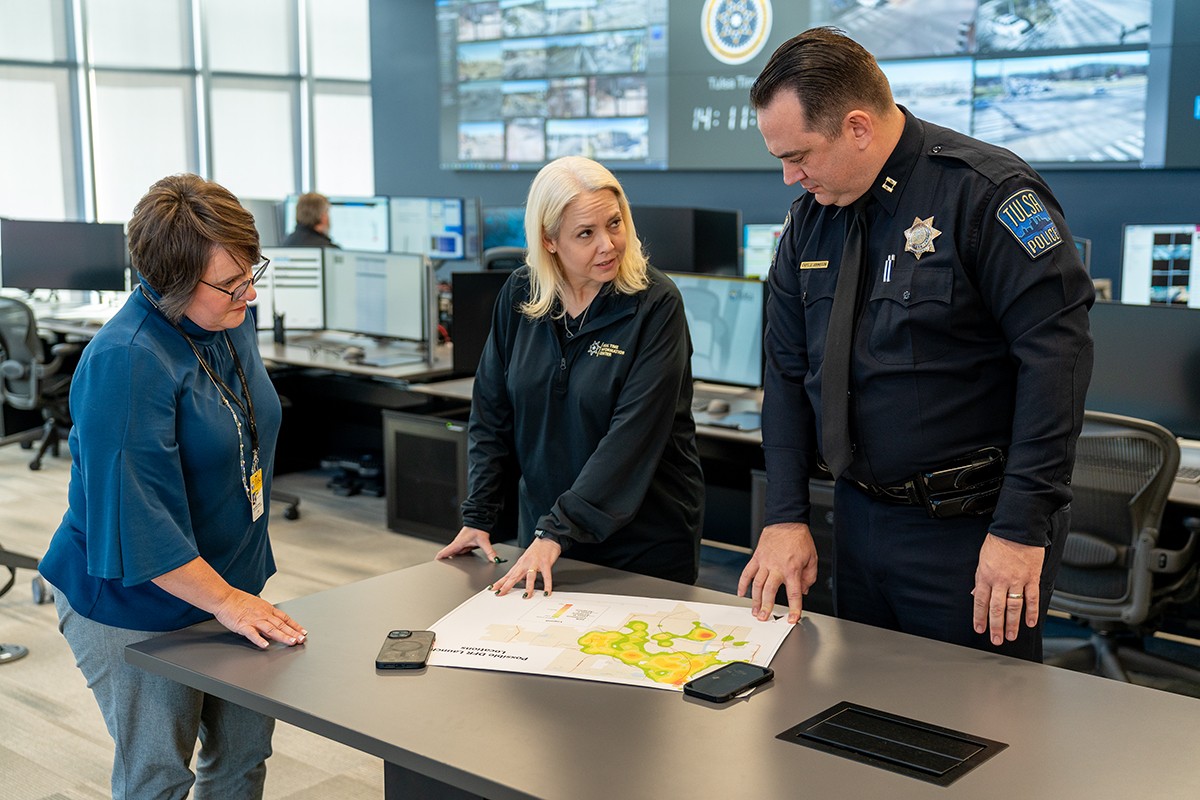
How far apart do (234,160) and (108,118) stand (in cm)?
112

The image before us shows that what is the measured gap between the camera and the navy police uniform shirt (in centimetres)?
172

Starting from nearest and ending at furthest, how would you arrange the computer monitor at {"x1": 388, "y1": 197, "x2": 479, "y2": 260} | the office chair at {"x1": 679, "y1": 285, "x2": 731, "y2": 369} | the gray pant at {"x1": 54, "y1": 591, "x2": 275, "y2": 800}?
the gray pant at {"x1": 54, "y1": 591, "x2": 275, "y2": 800} < the office chair at {"x1": 679, "y1": 285, "x2": 731, "y2": 369} < the computer monitor at {"x1": 388, "y1": 197, "x2": 479, "y2": 260}

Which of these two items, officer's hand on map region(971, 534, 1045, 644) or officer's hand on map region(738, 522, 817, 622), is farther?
officer's hand on map region(738, 522, 817, 622)

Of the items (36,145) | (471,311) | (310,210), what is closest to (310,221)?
(310,210)

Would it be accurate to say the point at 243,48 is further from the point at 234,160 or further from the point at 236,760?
the point at 236,760

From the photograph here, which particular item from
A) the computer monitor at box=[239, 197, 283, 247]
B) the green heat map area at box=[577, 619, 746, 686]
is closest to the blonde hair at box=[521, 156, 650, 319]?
the green heat map area at box=[577, 619, 746, 686]

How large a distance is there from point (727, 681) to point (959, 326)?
2.16 feet

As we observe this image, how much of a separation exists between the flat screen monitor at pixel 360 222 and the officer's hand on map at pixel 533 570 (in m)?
6.46

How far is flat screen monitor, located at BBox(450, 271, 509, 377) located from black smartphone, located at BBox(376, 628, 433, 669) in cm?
340

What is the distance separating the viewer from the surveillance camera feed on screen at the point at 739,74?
602 centimetres

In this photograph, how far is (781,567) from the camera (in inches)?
75.3

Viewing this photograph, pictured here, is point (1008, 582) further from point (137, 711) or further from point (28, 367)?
point (28, 367)

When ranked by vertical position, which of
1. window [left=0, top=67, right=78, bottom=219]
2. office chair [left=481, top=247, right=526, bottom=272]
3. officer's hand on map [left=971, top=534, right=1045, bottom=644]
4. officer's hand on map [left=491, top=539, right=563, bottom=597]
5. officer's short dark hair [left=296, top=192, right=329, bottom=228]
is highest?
window [left=0, top=67, right=78, bottom=219]

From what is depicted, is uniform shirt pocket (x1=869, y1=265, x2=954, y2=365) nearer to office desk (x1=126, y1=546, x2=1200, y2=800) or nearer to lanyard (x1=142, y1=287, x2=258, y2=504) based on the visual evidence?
office desk (x1=126, y1=546, x2=1200, y2=800)
